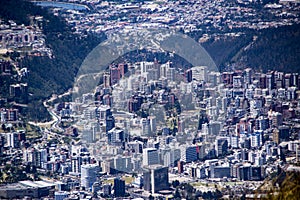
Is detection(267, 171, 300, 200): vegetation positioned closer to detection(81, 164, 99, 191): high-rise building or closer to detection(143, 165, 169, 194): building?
detection(143, 165, 169, 194): building

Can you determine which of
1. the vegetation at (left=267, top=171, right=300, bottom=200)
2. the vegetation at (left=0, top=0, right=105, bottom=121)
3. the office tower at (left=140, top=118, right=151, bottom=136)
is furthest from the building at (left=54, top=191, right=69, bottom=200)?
the vegetation at (left=267, top=171, right=300, bottom=200)

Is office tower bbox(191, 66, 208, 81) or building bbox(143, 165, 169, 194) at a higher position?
office tower bbox(191, 66, 208, 81)

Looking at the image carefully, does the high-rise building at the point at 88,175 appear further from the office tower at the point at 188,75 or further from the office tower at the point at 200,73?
the office tower at the point at 200,73

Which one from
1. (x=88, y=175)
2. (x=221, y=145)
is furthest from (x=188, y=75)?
(x=88, y=175)

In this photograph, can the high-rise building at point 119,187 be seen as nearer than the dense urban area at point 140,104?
Yes

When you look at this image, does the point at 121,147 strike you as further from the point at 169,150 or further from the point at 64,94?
the point at 64,94

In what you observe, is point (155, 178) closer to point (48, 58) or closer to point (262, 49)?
point (48, 58)

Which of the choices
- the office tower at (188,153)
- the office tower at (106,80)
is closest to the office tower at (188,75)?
the office tower at (106,80)
